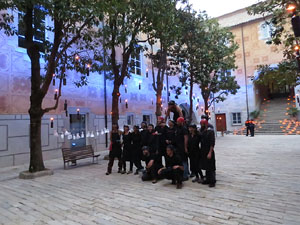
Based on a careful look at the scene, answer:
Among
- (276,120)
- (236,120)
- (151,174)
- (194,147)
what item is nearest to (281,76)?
(194,147)

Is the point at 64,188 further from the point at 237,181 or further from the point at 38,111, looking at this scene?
the point at 237,181

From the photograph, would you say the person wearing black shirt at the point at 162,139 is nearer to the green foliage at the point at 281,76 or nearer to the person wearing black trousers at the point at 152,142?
the person wearing black trousers at the point at 152,142

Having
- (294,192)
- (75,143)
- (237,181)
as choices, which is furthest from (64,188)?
(75,143)

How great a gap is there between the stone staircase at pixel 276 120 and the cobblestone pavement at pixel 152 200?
17.4 metres

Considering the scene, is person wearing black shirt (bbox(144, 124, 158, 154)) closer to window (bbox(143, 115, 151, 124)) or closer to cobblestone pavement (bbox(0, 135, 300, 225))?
cobblestone pavement (bbox(0, 135, 300, 225))

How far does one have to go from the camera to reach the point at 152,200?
4645 millimetres

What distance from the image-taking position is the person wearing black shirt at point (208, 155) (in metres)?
5.48

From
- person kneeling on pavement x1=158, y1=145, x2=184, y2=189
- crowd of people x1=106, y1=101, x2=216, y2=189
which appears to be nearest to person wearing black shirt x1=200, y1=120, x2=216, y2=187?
crowd of people x1=106, y1=101, x2=216, y2=189

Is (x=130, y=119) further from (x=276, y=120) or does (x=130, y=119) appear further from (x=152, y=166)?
(x=276, y=120)

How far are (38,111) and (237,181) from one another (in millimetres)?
6671

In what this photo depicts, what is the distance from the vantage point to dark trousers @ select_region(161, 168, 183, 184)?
217 inches

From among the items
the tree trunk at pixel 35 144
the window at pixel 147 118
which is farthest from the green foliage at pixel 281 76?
the window at pixel 147 118

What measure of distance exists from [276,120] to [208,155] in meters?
23.7

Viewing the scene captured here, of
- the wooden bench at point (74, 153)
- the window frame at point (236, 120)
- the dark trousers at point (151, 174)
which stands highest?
the window frame at point (236, 120)
